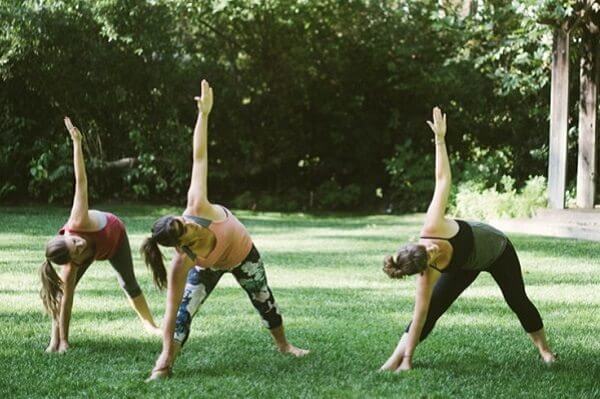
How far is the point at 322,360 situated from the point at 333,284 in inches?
140

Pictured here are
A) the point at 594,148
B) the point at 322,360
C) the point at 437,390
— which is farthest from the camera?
the point at 594,148

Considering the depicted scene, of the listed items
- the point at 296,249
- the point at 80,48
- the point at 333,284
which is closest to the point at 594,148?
the point at 296,249

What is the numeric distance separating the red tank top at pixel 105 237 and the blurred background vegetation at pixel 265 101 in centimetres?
1266

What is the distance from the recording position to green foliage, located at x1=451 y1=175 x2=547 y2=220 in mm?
14875

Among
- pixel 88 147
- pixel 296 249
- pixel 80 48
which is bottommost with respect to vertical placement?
pixel 296 249

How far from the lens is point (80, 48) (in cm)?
1969

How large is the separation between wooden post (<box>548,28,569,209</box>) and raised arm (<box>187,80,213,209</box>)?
9.92 meters

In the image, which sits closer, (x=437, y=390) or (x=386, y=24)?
(x=437, y=390)

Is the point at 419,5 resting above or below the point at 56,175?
above

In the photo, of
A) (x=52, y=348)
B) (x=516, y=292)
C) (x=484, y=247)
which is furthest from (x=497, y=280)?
(x=52, y=348)

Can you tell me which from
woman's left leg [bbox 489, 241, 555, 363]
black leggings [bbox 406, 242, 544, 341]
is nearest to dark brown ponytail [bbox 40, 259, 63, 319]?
black leggings [bbox 406, 242, 544, 341]

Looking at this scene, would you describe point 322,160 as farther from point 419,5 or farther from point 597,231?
point 597,231

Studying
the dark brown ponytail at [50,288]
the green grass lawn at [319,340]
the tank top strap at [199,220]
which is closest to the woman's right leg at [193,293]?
the green grass lawn at [319,340]

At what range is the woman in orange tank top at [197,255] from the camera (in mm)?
5055
